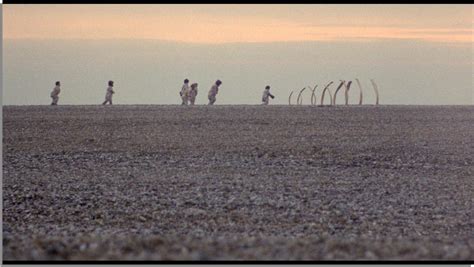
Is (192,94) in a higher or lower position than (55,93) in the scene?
higher

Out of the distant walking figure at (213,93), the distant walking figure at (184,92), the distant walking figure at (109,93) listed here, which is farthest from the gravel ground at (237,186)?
the distant walking figure at (213,93)

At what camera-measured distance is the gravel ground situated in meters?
12.3

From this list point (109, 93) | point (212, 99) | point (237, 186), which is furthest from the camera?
point (212, 99)

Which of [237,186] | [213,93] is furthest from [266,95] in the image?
[237,186]

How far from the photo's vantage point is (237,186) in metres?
24.0

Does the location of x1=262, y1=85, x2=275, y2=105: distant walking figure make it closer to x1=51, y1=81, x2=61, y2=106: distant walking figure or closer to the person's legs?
the person's legs

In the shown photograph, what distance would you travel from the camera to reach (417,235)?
1888cm

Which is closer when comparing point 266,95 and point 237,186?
point 237,186

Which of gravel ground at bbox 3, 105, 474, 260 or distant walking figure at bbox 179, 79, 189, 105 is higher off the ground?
distant walking figure at bbox 179, 79, 189, 105

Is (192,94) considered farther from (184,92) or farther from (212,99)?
(212,99)

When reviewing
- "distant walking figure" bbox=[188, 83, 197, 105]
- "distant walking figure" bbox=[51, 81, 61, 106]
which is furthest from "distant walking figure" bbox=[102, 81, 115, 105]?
"distant walking figure" bbox=[188, 83, 197, 105]

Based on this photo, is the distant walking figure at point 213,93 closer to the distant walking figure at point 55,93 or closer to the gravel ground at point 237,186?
the gravel ground at point 237,186

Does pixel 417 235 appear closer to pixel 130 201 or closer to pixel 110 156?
pixel 130 201

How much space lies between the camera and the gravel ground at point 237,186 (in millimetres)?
12305
